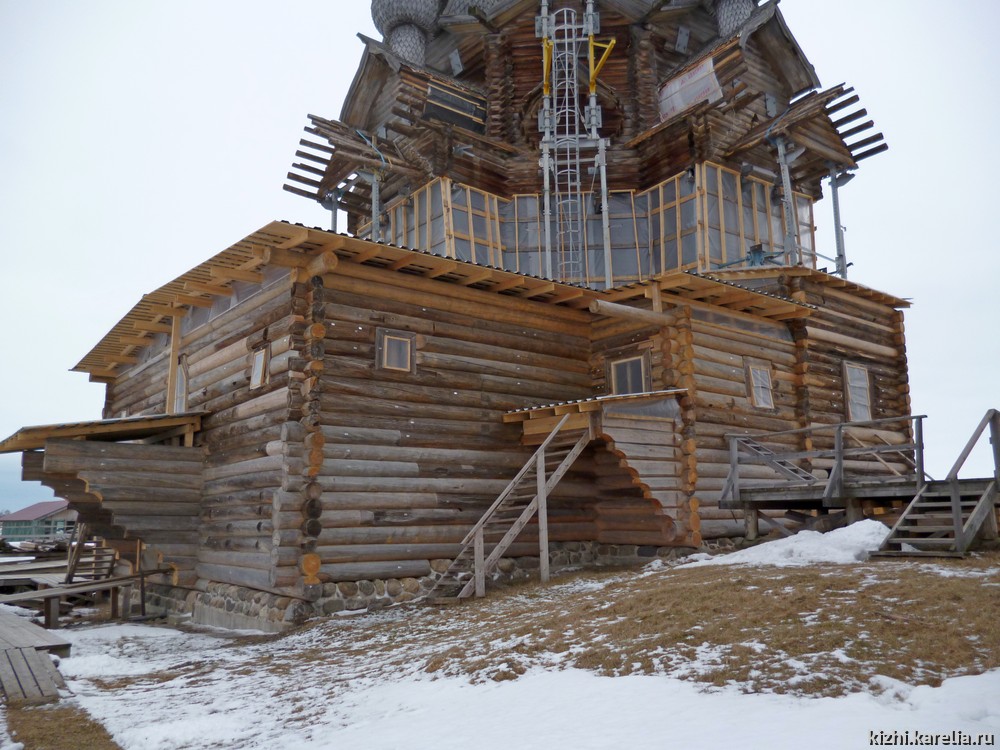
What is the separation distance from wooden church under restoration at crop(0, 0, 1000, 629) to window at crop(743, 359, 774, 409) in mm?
138

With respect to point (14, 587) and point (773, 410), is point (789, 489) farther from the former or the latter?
point (14, 587)

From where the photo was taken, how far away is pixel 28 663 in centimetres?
1045

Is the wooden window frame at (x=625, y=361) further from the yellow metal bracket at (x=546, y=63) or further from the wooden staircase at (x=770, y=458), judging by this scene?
the yellow metal bracket at (x=546, y=63)

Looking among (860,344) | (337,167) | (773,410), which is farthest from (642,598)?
(337,167)

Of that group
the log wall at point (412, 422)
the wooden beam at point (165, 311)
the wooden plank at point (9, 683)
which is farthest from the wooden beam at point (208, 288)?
the wooden plank at point (9, 683)

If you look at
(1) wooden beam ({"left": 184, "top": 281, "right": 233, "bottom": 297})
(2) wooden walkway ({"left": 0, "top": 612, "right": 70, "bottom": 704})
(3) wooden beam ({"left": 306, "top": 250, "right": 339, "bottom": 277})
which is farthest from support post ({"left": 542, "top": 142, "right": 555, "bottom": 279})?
(2) wooden walkway ({"left": 0, "top": 612, "right": 70, "bottom": 704})

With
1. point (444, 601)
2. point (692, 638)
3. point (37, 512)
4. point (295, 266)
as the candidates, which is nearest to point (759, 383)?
point (444, 601)

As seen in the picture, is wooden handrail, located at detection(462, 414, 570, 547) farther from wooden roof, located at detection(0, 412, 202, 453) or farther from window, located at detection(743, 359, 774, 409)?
wooden roof, located at detection(0, 412, 202, 453)

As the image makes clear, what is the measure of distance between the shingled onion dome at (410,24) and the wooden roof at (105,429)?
18.5 metres

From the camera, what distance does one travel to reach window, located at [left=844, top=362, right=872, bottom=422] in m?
20.7

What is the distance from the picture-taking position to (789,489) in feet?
49.7

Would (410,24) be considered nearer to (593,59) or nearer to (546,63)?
(546,63)

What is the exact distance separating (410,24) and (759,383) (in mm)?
20366

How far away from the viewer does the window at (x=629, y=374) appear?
1728 cm
